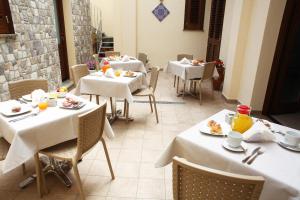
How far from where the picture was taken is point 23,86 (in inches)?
88.3

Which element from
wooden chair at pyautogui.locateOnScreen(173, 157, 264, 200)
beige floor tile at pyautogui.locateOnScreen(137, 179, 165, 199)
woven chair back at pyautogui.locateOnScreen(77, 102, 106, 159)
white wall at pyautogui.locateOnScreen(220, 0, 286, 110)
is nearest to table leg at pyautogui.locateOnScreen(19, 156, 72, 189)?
woven chair back at pyautogui.locateOnScreen(77, 102, 106, 159)

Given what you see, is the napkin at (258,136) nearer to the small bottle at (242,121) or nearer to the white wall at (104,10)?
the small bottle at (242,121)

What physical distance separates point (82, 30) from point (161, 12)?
7.50 feet

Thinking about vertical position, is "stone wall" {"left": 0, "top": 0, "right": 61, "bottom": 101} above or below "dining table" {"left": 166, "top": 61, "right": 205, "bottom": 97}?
above

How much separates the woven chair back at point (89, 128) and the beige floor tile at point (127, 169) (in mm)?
529

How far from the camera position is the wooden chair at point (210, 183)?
0.89 m

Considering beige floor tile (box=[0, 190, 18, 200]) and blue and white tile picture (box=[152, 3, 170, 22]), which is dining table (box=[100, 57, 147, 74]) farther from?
beige floor tile (box=[0, 190, 18, 200])

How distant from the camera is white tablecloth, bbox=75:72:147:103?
2.77 m

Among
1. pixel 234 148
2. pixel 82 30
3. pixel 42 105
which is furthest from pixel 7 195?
pixel 82 30

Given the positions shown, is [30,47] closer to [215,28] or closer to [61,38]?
[61,38]

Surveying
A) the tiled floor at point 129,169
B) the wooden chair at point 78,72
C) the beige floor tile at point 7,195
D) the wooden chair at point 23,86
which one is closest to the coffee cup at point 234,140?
the tiled floor at point 129,169

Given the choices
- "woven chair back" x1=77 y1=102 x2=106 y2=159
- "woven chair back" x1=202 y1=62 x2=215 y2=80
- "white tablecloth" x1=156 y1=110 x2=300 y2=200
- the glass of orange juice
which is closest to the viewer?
"white tablecloth" x1=156 y1=110 x2=300 y2=200

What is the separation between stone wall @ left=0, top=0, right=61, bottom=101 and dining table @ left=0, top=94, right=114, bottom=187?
1333 millimetres

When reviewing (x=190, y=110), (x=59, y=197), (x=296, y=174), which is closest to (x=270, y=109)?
(x=190, y=110)
